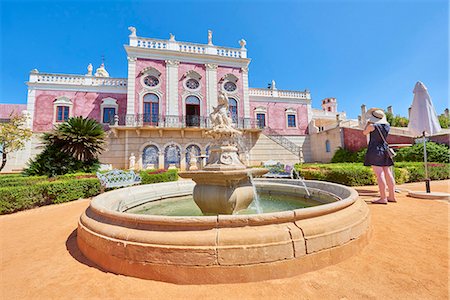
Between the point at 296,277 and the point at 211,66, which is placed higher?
the point at 211,66

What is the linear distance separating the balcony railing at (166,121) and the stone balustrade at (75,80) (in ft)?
11.5

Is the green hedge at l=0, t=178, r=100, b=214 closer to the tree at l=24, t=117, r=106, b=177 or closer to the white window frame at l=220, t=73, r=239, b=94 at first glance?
the tree at l=24, t=117, r=106, b=177

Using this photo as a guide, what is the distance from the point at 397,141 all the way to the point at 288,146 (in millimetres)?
8856

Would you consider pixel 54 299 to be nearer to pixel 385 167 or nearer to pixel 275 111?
pixel 385 167

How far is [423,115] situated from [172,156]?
1548cm

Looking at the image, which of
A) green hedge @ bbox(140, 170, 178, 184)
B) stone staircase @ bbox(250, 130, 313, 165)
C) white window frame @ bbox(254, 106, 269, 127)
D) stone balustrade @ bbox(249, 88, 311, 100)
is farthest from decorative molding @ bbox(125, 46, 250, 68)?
green hedge @ bbox(140, 170, 178, 184)

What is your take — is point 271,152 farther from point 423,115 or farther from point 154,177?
point 423,115

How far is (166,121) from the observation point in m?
17.0

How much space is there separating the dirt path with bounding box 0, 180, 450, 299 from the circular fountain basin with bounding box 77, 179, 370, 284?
0.30 feet

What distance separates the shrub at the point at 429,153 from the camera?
35.8 ft

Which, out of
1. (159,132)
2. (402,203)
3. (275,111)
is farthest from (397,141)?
(159,132)

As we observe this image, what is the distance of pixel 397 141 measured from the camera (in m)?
16.0

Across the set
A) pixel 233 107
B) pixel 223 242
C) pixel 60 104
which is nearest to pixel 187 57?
pixel 233 107

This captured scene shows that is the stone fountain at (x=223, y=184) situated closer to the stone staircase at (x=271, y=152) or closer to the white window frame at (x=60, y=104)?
the stone staircase at (x=271, y=152)
